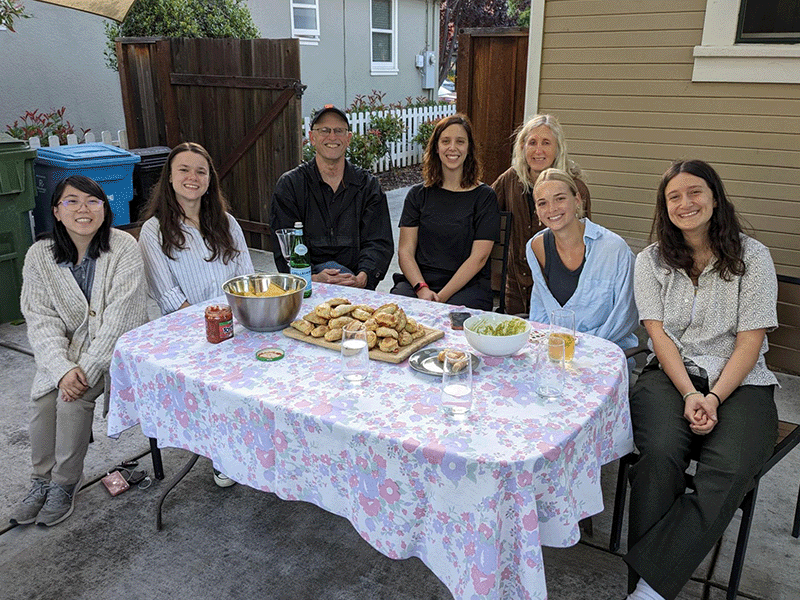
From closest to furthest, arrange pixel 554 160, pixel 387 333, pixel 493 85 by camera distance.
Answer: pixel 387 333 < pixel 554 160 < pixel 493 85

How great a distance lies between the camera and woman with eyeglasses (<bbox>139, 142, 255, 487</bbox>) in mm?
2953

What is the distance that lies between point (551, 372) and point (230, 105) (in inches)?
209

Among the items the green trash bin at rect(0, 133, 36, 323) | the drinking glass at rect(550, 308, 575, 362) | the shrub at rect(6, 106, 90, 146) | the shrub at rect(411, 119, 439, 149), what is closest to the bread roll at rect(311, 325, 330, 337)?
the drinking glass at rect(550, 308, 575, 362)

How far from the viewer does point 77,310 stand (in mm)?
2793

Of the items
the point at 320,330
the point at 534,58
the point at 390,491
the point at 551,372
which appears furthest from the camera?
the point at 534,58

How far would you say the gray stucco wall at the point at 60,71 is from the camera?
25.9ft

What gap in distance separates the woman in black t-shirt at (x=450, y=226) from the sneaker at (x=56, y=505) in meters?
1.92

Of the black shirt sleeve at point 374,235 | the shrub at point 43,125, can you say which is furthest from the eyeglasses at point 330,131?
the shrub at point 43,125

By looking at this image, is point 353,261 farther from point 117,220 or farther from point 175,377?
point 117,220

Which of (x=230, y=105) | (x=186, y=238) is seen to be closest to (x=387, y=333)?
(x=186, y=238)

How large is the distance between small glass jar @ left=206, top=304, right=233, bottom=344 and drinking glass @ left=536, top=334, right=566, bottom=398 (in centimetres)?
113

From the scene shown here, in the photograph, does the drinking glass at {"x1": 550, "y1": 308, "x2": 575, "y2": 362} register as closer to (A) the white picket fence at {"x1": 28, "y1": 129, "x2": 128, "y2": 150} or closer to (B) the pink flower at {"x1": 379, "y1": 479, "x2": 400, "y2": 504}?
(B) the pink flower at {"x1": 379, "y1": 479, "x2": 400, "y2": 504}

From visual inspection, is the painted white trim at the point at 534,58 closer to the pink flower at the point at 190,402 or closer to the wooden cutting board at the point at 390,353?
the wooden cutting board at the point at 390,353

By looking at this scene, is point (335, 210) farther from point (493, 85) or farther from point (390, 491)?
point (390, 491)
